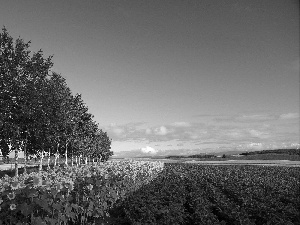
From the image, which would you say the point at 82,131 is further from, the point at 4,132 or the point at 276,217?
the point at 276,217

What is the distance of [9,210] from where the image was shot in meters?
6.99

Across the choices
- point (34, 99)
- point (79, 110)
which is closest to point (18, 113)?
point (34, 99)

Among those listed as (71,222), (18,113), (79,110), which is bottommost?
(71,222)

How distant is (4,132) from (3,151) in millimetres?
2951

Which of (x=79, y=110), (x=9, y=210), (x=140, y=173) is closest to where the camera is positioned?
(x=9, y=210)

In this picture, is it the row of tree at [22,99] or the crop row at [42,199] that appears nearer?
the crop row at [42,199]

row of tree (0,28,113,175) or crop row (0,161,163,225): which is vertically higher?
row of tree (0,28,113,175)

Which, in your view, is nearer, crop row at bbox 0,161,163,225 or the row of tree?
crop row at bbox 0,161,163,225

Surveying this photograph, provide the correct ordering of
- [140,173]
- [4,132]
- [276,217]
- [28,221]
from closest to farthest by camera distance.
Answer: [28,221] < [276,217] < [140,173] < [4,132]

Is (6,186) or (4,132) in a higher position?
(4,132)

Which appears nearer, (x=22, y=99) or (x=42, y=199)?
(x=42, y=199)

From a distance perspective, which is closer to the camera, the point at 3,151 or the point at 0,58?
the point at 0,58

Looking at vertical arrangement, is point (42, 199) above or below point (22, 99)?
below

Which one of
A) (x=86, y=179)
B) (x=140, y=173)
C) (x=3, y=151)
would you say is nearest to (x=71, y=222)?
(x=86, y=179)
